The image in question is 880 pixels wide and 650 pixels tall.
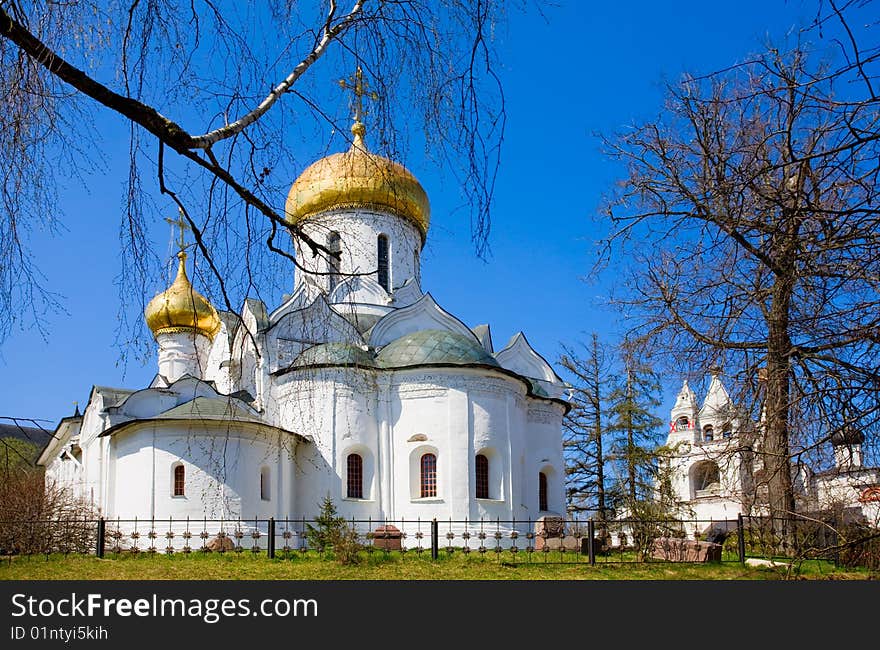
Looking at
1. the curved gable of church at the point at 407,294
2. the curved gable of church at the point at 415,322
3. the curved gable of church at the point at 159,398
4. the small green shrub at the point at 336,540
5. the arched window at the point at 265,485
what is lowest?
the small green shrub at the point at 336,540

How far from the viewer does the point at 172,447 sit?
1997 centimetres

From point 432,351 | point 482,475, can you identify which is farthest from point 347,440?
point 482,475

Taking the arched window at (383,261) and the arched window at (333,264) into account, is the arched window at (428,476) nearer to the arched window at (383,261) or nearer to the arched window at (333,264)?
the arched window at (383,261)

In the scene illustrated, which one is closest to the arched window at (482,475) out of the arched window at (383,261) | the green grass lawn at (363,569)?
the green grass lawn at (363,569)

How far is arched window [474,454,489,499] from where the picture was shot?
2159cm

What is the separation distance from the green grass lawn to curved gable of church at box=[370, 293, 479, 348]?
9.25 meters

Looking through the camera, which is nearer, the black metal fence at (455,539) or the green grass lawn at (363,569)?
the green grass lawn at (363,569)

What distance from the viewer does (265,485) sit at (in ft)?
69.4

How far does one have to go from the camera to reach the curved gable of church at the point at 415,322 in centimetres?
2464

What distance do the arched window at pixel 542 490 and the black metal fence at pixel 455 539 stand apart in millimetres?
3111

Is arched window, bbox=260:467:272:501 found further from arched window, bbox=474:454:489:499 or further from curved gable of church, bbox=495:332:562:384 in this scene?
curved gable of church, bbox=495:332:562:384

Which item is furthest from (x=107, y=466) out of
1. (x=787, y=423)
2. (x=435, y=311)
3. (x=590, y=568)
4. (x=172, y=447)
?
(x=787, y=423)

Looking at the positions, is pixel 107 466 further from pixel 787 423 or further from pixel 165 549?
pixel 787 423

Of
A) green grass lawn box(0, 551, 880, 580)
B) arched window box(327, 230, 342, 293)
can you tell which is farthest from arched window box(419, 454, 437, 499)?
arched window box(327, 230, 342, 293)
